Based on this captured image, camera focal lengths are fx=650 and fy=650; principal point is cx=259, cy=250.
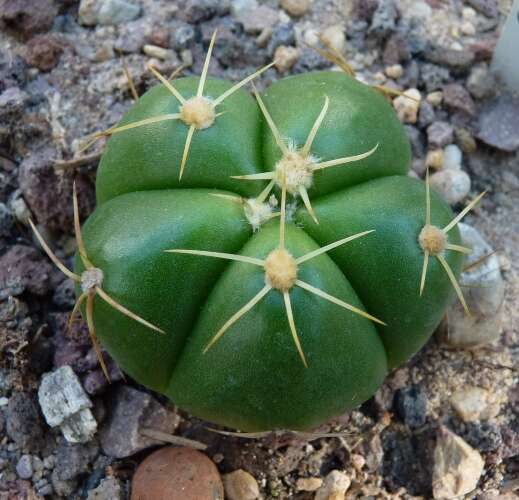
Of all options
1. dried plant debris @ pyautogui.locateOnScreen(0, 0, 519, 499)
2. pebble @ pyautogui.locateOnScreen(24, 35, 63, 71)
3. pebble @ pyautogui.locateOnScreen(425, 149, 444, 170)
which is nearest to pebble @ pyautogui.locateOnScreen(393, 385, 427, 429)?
dried plant debris @ pyautogui.locateOnScreen(0, 0, 519, 499)

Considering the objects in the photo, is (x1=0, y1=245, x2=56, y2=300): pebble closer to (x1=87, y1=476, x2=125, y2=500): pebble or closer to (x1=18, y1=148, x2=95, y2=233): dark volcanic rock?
(x1=18, y1=148, x2=95, y2=233): dark volcanic rock

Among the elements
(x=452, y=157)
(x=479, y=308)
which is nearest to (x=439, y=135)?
(x=452, y=157)

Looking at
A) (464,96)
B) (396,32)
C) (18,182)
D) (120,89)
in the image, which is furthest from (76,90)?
(464,96)

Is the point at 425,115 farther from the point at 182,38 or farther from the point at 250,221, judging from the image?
the point at 250,221

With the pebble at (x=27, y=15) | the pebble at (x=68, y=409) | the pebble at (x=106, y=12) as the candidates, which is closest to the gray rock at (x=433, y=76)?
the pebble at (x=106, y=12)

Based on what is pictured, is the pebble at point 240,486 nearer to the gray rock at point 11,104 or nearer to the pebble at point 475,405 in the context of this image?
the pebble at point 475,405

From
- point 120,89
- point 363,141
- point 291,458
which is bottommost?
point 291,458

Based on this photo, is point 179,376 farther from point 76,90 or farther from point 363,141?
point 76,90
